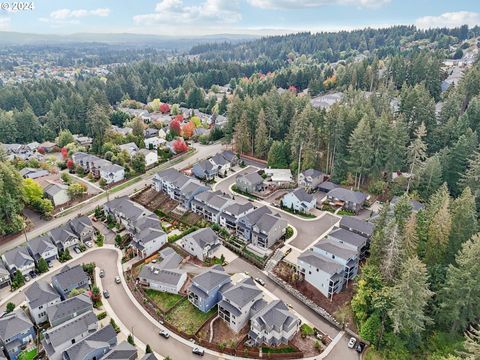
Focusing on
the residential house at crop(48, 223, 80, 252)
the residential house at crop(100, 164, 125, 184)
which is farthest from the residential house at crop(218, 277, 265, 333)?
the residential house at crop(100, 164, 125, 184)

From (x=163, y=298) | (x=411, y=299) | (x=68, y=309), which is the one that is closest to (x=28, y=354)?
(x=68, y=309)

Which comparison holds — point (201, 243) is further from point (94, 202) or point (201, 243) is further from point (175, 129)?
point (175, 129)

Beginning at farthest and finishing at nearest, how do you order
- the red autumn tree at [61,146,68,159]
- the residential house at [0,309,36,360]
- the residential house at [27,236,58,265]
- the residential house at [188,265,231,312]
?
1. the red autumn tree at [61,146,68,159]
2. the residential house at [27,236,58,265]
3. the residential house at [188,265,231,312]
4. the residential house at [0,309,36,360]

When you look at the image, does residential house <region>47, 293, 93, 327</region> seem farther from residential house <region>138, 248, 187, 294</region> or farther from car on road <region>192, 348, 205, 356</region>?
car on road <region>192, 348, 205, 356</region>

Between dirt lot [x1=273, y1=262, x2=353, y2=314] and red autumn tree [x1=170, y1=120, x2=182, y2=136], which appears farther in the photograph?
red autumn tree [x1=170, y1=120, x2=182, y2=136]

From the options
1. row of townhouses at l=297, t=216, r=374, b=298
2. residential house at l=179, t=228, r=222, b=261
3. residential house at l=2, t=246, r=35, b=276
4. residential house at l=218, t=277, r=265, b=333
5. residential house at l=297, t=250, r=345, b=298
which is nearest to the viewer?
residential house at l=218, t=277, r=265, b=333

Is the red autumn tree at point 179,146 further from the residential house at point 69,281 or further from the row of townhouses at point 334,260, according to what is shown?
the row of townhouses at point 334,260

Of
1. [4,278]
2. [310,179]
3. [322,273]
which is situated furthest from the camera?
[310,179]

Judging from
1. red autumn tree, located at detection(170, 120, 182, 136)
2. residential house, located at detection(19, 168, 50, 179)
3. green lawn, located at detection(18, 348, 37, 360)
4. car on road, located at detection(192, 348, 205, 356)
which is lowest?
green lawn, located at detection(18, 348, 37, 360)
